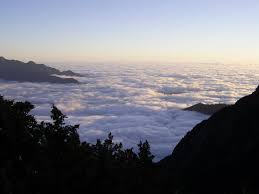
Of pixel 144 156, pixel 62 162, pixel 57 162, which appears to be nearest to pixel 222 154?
pixel 144 156

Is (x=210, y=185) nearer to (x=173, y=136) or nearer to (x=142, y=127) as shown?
(x=173, y=136)

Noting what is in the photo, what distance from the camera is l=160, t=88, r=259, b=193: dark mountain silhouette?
4322cm

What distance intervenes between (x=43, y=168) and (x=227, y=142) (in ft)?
124

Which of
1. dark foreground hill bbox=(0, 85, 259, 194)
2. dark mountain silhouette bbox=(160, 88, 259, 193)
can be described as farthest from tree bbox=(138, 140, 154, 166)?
dark mountain silhouette bbox=(160, 88, 259, 193)

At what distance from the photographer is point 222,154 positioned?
1919 inches

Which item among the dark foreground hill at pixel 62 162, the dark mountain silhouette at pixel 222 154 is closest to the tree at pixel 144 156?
the dark foreground hill at pixel 62 162

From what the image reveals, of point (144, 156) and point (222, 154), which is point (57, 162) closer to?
point (144, 156)

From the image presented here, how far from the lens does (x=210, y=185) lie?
4481 cm

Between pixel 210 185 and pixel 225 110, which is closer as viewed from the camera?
pixel 210 185

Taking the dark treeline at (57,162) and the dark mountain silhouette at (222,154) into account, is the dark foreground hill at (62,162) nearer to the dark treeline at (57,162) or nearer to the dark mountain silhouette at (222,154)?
the dark treeline at (57,162)

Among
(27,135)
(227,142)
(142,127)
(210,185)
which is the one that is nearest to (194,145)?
(227,142)

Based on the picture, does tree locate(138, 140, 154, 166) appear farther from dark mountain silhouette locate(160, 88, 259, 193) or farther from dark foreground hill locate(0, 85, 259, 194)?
dark mountain silhouette locate(160, 88, 259, 193)

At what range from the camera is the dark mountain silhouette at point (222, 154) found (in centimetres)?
4322

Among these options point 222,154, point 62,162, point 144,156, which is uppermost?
point 62,162
